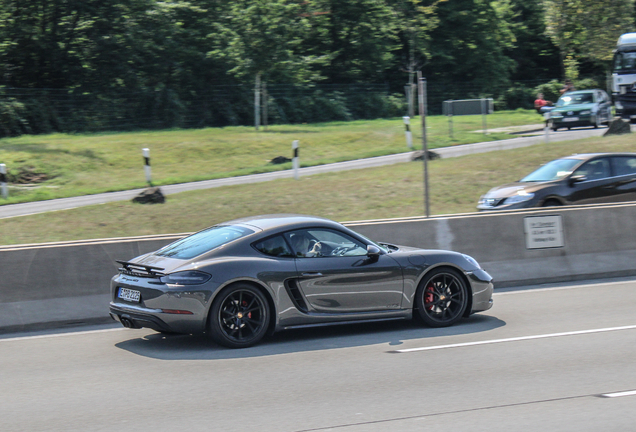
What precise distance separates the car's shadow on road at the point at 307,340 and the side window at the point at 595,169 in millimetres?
7227

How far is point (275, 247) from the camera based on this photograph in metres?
7.97

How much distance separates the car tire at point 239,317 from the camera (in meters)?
7.52

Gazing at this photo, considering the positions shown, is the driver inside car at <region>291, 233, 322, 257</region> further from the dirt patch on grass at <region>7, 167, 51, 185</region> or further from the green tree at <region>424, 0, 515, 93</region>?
the green tree at <region>424, 0, 515, 93</region>

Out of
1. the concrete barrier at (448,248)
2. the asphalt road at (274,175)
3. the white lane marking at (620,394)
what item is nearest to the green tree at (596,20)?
the asphalt road at (274,175)

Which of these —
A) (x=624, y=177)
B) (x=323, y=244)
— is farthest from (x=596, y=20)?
(x=323, y=244)

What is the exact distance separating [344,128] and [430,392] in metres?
29.1

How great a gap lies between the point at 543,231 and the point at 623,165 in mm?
4502

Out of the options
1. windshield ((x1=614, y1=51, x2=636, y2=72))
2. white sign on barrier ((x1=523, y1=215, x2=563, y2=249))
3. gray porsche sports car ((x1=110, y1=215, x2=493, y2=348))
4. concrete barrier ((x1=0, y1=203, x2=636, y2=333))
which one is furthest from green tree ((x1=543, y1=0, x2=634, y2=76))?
gray porsche sports car ((x1=110, y1=215, x2=493, y2=348))

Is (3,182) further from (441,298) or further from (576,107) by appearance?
(576,107)

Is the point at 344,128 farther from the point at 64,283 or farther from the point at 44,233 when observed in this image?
the point at 64,283

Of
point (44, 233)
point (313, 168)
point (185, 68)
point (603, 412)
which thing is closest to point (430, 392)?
point (603, 412)

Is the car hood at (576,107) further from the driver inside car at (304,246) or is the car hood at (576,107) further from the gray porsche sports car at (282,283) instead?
the driver inside car at (304,246)

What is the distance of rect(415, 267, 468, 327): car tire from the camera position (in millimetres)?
8539

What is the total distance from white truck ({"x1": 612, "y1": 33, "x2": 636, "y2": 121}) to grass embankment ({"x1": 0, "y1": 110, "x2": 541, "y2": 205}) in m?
5.16
